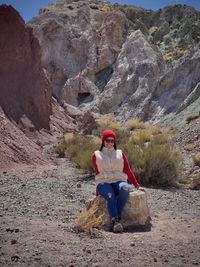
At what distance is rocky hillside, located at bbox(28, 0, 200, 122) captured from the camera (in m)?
33.5

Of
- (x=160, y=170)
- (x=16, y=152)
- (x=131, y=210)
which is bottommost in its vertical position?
(x=131, y=210)

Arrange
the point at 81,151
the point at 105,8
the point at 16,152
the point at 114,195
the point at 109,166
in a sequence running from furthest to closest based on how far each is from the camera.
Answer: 1. the point at 105,8
2. the point at 81,151
3. the point at 16,152
4. the point at 109,166
5. the point at 114,195

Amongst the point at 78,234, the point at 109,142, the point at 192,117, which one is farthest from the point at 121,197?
the point at 192,117

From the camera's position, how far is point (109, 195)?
709 centimetres

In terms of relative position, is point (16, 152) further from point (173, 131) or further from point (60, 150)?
point (173, 131)

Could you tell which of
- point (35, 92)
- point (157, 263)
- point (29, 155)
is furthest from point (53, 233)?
point (35, 92)

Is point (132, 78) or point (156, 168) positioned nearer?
point (156, 168)

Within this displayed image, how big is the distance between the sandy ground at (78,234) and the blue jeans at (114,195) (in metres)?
0.42

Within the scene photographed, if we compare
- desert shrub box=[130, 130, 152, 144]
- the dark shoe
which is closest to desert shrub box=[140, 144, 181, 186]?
the dark shoe

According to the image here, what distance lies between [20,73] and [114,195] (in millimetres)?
14716

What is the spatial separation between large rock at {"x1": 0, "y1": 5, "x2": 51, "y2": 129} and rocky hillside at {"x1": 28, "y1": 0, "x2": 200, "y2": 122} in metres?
11.0

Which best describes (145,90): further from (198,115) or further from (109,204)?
(109,204)

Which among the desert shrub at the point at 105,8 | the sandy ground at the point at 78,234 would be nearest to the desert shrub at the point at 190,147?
the sandy ground at the point at 78,234

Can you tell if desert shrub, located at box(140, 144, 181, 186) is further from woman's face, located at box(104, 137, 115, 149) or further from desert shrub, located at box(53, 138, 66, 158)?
desert shrub, located at box(53, 138, 66, 158)
